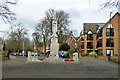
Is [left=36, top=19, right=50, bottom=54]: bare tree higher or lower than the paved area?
higher

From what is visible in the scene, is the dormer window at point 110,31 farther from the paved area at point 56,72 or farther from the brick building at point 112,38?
the paved area at point 56,72

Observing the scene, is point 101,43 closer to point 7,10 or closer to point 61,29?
point 61,29

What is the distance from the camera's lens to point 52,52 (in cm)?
2309

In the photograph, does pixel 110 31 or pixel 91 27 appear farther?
pixel 91 27

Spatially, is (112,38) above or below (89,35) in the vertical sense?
below

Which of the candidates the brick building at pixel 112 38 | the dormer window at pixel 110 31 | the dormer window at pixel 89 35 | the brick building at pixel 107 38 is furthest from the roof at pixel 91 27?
the dormer window at pixel 110 31

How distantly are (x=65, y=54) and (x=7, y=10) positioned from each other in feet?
89.6

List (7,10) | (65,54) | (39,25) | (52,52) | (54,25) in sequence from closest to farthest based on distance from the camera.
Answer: (7,10) → (52,52) → (54,25) → (65,54) → (39,25)

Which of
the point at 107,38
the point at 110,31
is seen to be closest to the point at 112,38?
the point at 107,38

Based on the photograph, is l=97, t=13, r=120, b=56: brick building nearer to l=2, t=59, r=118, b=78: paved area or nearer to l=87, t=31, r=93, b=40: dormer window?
l=87, t=31, r=93, b=40: dormer window

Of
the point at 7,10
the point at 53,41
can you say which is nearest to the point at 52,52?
the point at 53,41

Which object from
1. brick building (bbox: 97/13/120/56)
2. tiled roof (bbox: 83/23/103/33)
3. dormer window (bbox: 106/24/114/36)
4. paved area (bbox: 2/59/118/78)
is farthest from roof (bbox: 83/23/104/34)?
paved area (bbox: 2/59/118/78)

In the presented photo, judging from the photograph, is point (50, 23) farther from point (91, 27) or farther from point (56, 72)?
point (56, 72)

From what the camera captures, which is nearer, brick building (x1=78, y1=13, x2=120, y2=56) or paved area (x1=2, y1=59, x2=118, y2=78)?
paved area (x1=2, y1=59, x2=118, y2=78)
